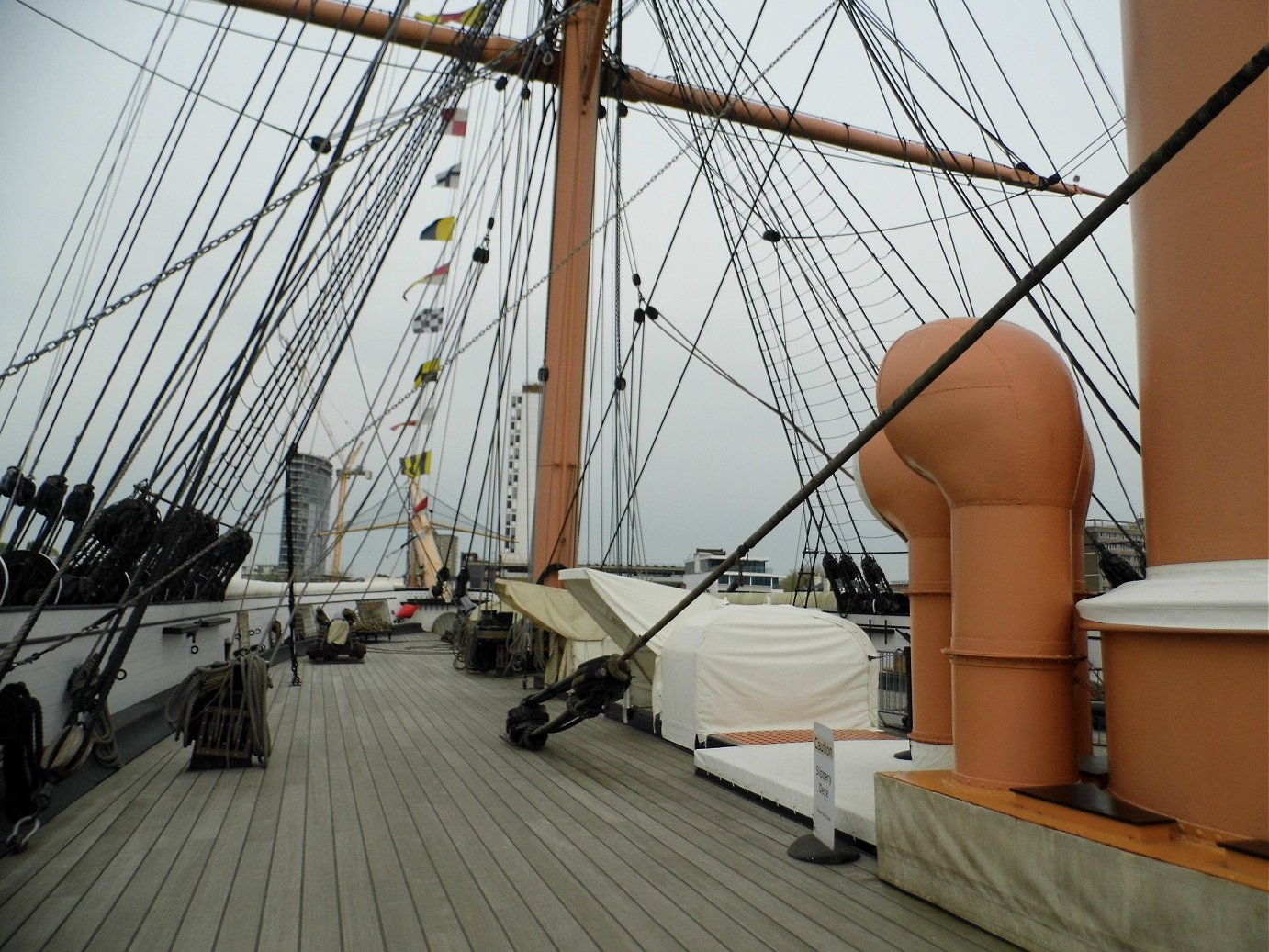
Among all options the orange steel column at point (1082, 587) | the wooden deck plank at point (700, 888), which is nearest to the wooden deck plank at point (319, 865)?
the wooden deck plank at point (700, 888)

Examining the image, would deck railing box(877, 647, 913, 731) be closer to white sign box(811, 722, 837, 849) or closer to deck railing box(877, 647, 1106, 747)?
deck railing box(877, 647, 1106, 747)

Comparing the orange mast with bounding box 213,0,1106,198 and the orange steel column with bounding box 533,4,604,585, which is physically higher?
the orange mast with bounding box 213,0,1106,198

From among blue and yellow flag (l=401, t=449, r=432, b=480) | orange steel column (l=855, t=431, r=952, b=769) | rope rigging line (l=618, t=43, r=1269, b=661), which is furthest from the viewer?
blue and yellow flag (l=401, t=449, r=432, b=480)

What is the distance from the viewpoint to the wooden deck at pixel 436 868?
3.24 metres

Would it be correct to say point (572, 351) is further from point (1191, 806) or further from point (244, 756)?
point (1191, 806)

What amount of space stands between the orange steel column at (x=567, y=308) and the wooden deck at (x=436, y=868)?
6.25m

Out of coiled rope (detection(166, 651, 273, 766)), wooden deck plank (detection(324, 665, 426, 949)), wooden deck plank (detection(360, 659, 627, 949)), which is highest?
coiled rope (detection(166, 651, 273, 766))

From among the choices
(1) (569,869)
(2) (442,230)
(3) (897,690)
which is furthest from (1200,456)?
(2) (442,230)

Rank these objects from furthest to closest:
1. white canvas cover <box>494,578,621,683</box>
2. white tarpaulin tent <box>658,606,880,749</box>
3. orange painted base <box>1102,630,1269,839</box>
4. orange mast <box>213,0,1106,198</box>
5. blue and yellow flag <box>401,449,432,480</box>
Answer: blue and yellow flag <box>401,449,432,480</box>, orange mast <box>213,0,1106,198</box>, white canvas cover <box>494,578,621,683</box>, white tarpaulin tent <box>658,606,880,749</box>, orange painted base <box>1102,630,1269,839</box>

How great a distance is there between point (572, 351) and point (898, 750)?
29.2 feet

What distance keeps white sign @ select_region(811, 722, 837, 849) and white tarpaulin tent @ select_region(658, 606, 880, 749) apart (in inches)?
107

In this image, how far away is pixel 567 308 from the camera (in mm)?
13688

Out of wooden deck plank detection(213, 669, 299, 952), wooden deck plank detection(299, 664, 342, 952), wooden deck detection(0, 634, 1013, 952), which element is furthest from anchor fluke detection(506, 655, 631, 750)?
wooden deck plank detection(213, 669, 299, 952)

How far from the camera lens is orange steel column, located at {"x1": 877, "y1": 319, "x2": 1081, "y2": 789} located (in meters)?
3.46
